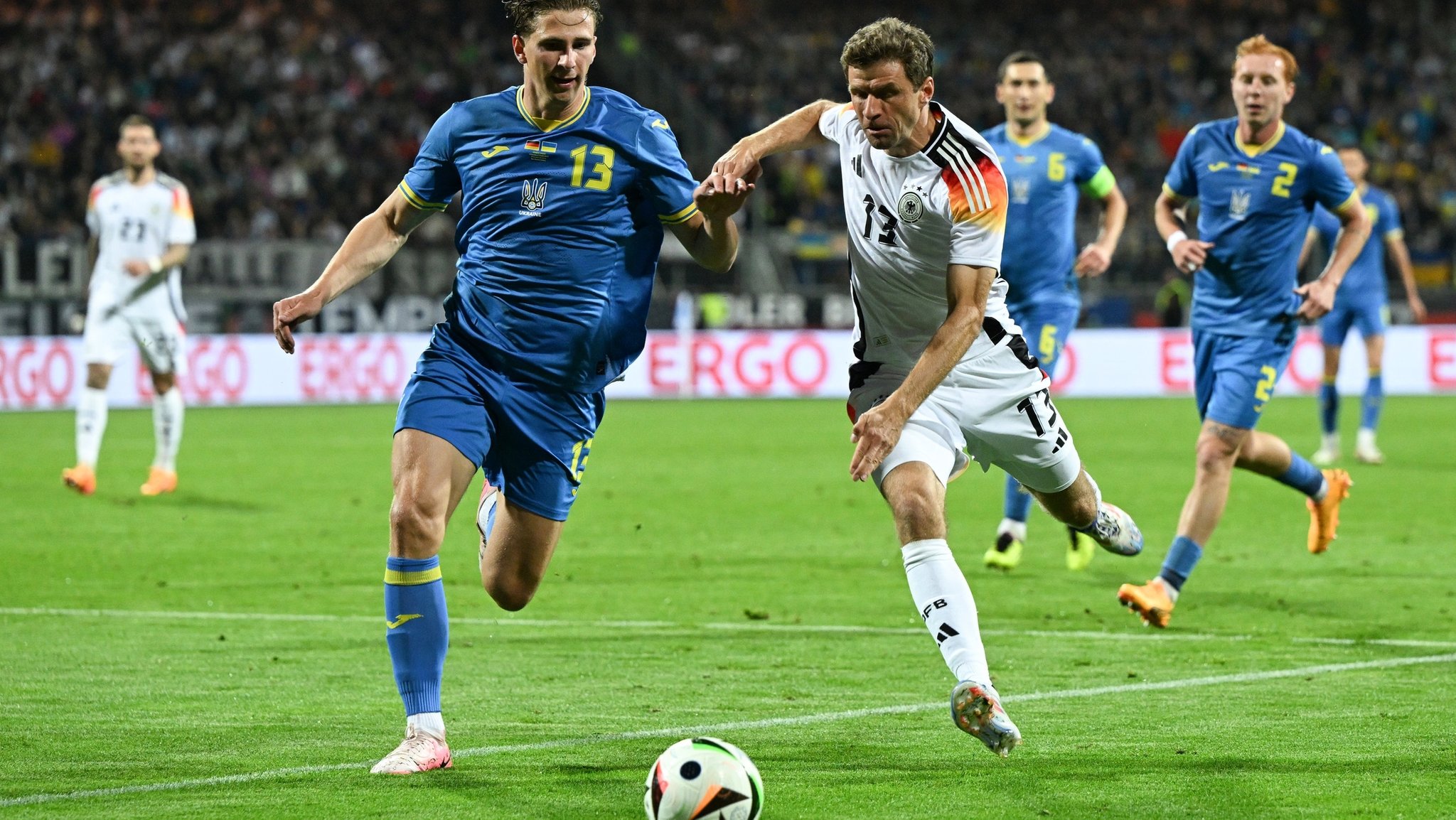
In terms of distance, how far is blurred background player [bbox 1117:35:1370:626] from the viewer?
28.0ft

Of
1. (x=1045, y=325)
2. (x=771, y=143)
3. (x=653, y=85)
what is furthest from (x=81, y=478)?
(x=653, y=85)

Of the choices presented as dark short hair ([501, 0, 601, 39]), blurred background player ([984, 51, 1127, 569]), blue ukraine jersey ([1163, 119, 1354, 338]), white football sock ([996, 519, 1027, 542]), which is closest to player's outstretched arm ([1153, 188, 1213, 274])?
blue ukraine jersey ([1163, 119, 1354, 338])

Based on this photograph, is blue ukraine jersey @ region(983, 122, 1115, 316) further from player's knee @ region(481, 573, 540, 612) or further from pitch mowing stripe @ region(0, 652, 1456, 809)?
player's knee @ region(481, 573, 540, 612)

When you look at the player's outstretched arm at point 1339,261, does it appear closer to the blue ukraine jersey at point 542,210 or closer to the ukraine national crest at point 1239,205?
the ukraine national crest at point 1239,205

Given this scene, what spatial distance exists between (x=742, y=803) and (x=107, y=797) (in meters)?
1.68

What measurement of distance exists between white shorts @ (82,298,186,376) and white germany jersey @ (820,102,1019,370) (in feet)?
29.6

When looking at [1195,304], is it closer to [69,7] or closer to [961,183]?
[961,183]

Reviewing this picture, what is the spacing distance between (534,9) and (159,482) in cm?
919

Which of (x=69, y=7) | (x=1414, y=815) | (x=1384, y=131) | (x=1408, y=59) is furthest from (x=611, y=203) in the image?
(x=1408, y=59)

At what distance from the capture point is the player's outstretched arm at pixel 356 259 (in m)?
5.57

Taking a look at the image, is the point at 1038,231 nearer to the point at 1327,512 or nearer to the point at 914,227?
the point at 1327,512

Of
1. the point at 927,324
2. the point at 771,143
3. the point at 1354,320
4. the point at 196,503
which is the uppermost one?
the point at 771,143

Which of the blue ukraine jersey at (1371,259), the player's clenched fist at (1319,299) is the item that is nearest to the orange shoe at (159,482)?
the player's clenched fist at (1319,299)

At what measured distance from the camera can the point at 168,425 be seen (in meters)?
13.8
